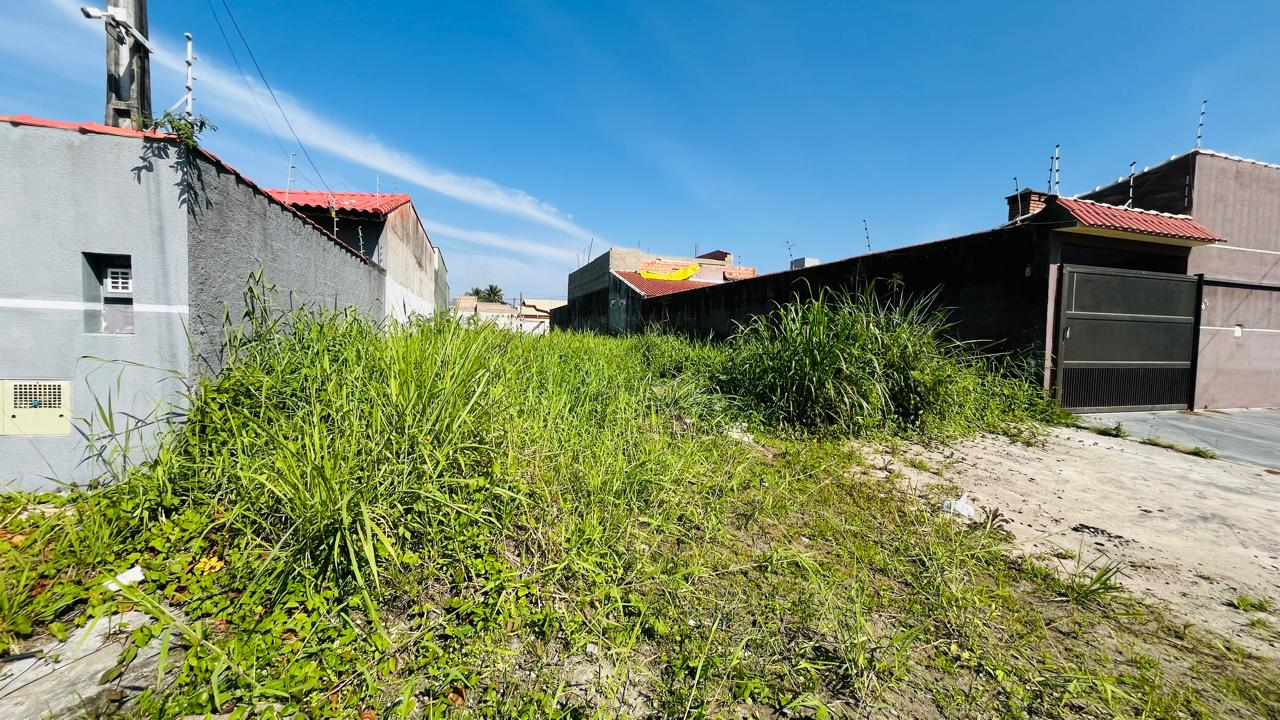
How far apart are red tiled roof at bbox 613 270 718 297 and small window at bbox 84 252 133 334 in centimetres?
1365

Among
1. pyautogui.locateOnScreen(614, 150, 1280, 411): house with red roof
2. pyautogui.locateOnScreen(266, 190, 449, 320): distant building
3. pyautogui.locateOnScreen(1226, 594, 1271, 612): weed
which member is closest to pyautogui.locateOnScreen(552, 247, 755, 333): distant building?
pyautogui.locateOnScreen(266, 190, 449, 320): distant building

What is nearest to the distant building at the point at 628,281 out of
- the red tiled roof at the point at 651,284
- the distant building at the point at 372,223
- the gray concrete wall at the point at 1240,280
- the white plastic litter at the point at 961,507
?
the red tiled roof at the point at 651,284

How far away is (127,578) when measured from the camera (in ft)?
5.98

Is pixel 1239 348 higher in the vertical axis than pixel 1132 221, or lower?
lower

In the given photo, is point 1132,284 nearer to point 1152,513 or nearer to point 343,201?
point 1152,513

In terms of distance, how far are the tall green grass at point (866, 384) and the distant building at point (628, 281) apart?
1069 centimetres

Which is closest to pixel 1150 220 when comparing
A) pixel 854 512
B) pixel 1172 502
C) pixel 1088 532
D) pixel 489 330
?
pixel 1172 502

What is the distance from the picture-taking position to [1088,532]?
106 inches

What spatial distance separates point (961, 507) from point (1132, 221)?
5664 millimetres

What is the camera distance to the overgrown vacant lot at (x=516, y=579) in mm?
1484

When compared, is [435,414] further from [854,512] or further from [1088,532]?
[1088,532]

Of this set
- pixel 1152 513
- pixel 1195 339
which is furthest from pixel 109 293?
pixel 1195 339

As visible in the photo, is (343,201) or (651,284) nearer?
(343,201)

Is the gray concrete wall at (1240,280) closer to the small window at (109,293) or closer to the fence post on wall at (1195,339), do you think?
the fence post on wall at (1195,339)
